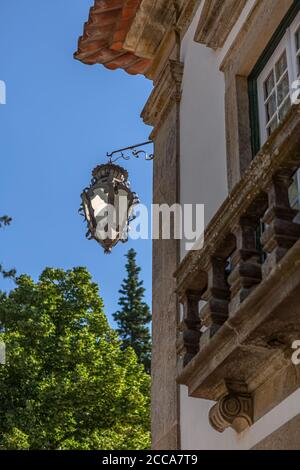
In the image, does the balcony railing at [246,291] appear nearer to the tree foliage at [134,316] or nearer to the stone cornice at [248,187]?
the stone cornice at [248,187]

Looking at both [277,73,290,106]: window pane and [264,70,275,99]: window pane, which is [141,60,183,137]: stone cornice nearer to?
[264,70,275,99]: window pane

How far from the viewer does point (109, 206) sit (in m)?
7.91

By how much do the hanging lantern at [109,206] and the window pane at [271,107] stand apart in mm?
1760

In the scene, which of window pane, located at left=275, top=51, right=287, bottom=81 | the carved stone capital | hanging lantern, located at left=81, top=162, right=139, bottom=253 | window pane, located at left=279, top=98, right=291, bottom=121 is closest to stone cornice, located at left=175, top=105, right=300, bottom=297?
the carved stone capital

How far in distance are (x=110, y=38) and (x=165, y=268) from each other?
310cm

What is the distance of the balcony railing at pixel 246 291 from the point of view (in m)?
4.67

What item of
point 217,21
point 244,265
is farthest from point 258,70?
point 244,265

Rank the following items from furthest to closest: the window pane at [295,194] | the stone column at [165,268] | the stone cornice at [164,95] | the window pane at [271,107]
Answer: the stone cornice at [164,95] → the stone column at [165,268] → the window pane at [271,107] → the window pane at [295,194]

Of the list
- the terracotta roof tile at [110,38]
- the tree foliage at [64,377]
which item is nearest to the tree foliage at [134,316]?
the tree foliage at [64,377]

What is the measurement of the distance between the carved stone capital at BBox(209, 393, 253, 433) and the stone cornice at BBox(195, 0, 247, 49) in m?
3.07

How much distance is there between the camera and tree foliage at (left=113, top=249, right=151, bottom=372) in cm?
4091

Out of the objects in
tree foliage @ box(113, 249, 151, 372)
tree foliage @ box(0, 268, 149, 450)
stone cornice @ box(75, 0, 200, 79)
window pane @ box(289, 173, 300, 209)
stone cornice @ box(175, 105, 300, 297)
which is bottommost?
stone cornice @ box(175, 105, 300, 297)

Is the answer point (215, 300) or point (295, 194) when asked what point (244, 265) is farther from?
point (295, 194)
